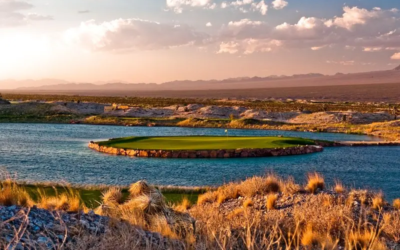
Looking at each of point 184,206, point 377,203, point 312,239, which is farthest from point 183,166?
point 312,239

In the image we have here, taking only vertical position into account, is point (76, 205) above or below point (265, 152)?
above

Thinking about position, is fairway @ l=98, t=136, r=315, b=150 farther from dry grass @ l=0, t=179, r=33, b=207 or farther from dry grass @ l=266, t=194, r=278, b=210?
dry grass @ l=0, t=179, r=33, b=207

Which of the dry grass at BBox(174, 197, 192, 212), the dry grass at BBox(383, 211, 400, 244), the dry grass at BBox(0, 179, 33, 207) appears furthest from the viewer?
the dry grass at BBox(174, 197, 192, 212)

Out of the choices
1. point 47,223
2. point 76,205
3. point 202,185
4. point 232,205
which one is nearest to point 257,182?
point 232,205

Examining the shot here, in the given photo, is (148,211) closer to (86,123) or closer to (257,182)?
(257,182)

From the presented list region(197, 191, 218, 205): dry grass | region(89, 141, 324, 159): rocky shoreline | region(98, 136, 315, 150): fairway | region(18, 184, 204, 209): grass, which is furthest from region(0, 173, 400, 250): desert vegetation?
region(98, 136, 315, 150): fairway

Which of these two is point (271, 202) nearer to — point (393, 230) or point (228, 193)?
point (228, 193)
